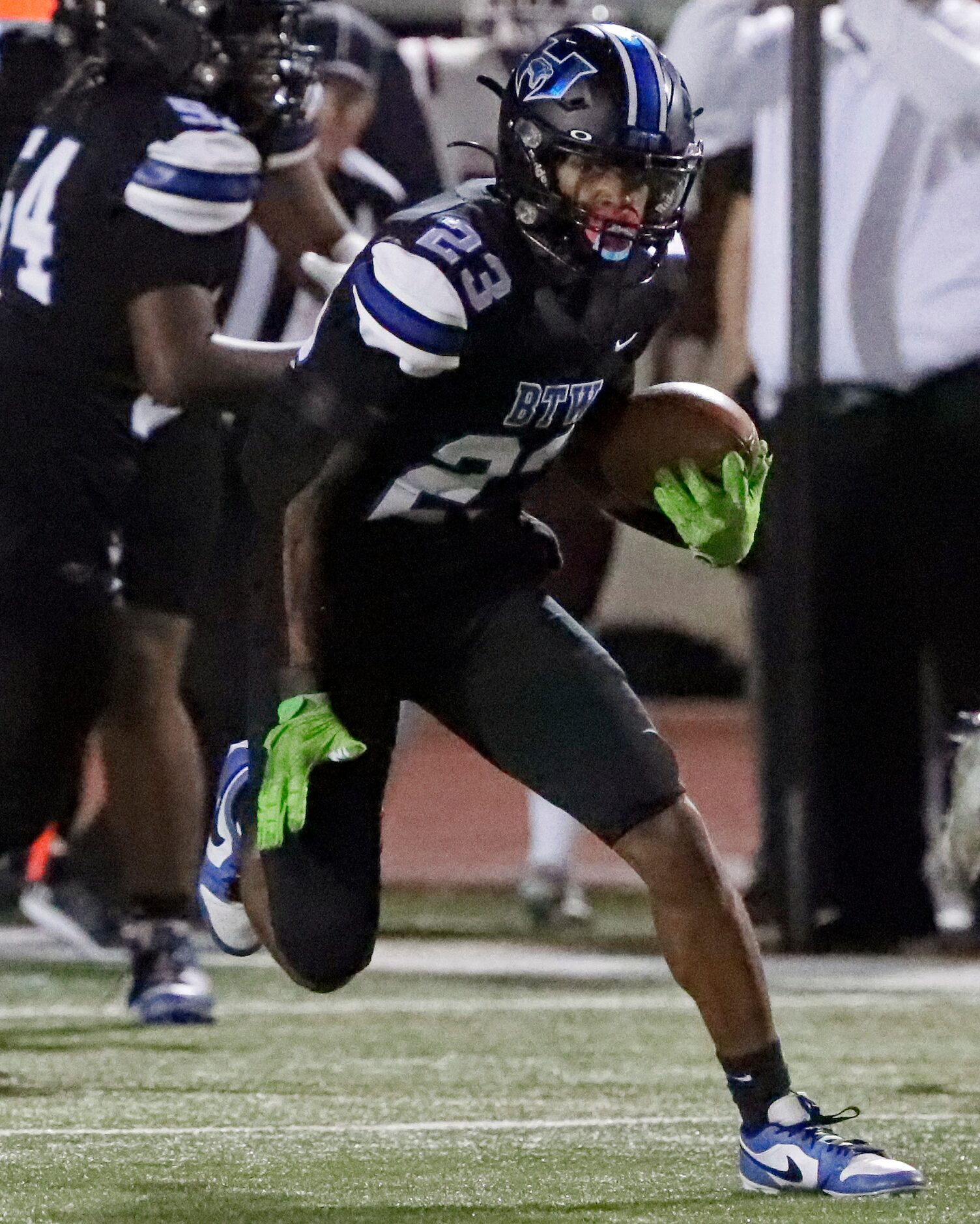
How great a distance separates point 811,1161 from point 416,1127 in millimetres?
668

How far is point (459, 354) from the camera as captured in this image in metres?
3.21

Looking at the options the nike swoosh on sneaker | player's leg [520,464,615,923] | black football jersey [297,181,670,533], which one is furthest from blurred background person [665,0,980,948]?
the nike swoosh on sneaker

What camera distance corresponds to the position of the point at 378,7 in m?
8.24

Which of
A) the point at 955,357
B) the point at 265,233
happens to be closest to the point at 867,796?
the point at 955,357

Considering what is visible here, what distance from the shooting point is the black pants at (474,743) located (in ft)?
10.6

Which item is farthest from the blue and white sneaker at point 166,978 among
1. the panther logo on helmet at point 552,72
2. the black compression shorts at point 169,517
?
the panther logo on helmet at point 552,72

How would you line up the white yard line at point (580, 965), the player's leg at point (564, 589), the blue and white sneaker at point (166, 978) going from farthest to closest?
1. the player's leg at point (564, 589)
2. the white yard line at point (580, 965)
3. the blue and white sneaker at point (166, 978)

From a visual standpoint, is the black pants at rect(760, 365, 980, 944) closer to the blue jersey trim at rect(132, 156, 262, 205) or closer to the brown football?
the blue jersey trim at rect(132, 156, 262, 205)

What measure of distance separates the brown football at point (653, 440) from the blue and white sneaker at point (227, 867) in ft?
1.95

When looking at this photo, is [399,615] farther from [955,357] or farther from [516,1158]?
[955,357]

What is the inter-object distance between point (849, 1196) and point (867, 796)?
253 cm

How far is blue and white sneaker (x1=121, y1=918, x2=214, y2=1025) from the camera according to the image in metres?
4.56

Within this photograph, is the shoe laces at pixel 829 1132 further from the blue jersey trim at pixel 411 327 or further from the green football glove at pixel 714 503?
the blue jersey trim at pixel 411 327

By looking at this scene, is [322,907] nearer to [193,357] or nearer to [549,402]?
[549,402]
